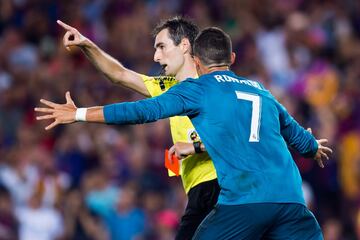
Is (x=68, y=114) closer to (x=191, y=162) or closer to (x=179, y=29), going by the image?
(x=191, y=162)

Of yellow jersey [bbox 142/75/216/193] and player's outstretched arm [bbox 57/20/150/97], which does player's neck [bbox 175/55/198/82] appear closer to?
yellow jersey [bbox 142/75/216/193]

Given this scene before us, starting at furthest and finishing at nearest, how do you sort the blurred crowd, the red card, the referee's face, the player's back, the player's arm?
the blurred crowd < the referee's face < the red card < the player's arm < the player's back

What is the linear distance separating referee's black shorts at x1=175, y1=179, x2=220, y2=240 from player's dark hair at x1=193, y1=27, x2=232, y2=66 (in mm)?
960

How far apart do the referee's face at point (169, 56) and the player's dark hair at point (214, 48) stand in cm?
72

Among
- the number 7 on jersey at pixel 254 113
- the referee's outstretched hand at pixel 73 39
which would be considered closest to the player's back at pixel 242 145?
the number 7 on jersey at pixel 254 113

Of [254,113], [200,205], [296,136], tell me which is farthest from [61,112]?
[296,136]

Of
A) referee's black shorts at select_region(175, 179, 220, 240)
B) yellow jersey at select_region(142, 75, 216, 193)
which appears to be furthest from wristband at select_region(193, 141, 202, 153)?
referee's black shorts at select_region(175, 179, 220, 240)

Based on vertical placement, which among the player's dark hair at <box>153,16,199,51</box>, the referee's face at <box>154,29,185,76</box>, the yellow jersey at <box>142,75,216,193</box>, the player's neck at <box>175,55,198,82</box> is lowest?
the yellow jersey at <box>142,75,216,193</box>

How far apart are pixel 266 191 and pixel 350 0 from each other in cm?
933

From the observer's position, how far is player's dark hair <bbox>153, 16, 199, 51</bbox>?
7.49 meters

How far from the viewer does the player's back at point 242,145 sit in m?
6.40

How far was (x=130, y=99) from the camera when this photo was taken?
13734mm

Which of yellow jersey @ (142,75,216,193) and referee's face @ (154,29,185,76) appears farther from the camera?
referee's face @ (154,29,185,76)

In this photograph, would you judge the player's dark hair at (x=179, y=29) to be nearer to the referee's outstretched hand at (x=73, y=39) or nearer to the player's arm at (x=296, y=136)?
the referee's outstretched hand at (x=73, y=39)
